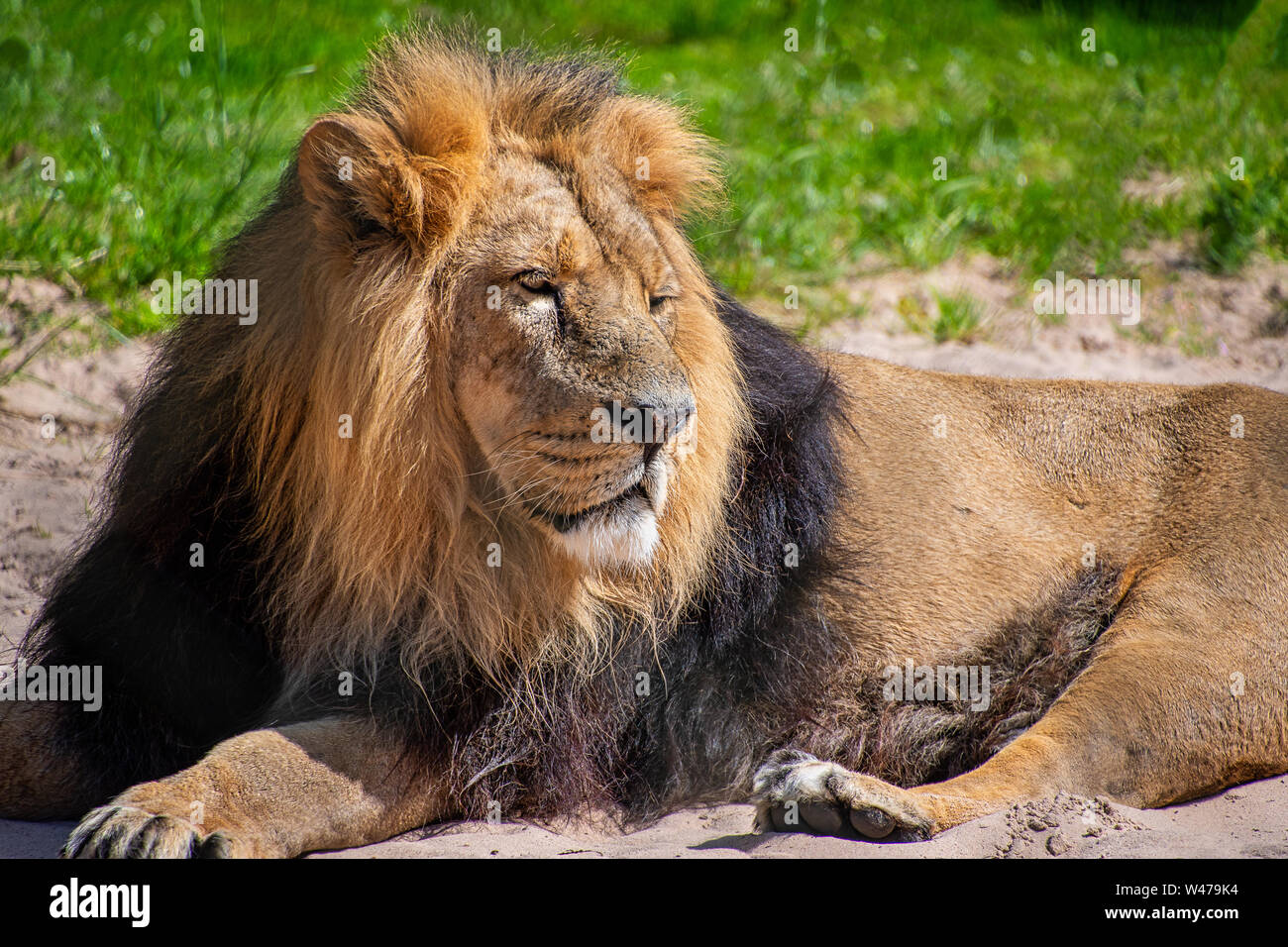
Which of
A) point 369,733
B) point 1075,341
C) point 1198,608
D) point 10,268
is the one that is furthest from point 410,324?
point 1075,341

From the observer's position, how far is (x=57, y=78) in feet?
24.7

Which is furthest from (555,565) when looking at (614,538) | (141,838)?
(141,838)

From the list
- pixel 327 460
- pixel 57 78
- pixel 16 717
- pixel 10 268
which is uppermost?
pixel 57 78

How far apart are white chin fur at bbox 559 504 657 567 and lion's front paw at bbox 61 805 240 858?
0.96m

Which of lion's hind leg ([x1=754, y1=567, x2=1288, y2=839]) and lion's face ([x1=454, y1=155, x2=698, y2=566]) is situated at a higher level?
lion's face ([x1=454, y1=155, x2=698, y2=566])

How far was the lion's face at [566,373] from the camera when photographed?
2906 mm

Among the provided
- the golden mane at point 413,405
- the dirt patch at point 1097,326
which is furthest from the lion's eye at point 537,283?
the dirt patch at point 1097,326

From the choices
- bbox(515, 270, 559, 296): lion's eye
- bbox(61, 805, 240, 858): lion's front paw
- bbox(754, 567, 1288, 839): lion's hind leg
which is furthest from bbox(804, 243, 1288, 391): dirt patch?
bbox(61, 805, 240, 858): lion's front paw

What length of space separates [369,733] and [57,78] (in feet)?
19.3

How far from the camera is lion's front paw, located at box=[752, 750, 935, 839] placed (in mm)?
3061

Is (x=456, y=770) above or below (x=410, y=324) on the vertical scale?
below

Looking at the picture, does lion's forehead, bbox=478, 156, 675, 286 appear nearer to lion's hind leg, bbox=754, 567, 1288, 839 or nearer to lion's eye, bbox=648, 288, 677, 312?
lion's eye, bbox=648, 288, 677, 312
